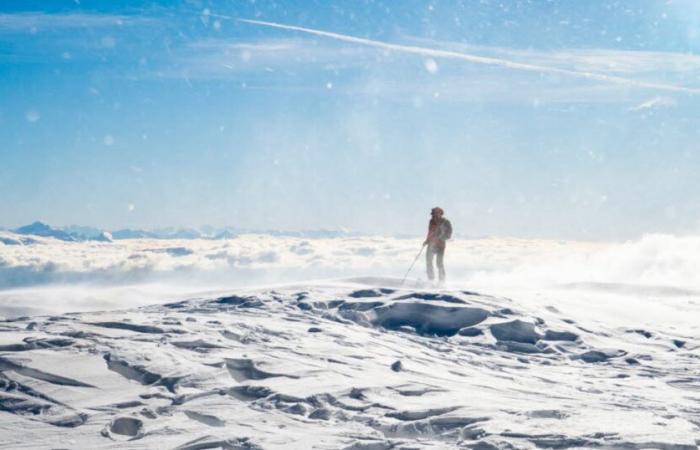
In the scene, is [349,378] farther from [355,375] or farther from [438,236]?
[438,236]

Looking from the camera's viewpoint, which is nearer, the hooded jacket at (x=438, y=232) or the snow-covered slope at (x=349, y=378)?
the snow-covered slope at (x=349, y=378)

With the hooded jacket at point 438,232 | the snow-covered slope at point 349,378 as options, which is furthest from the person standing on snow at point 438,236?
the snow-covered slope at point 349,378

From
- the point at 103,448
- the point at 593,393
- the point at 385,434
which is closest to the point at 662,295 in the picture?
the point at 593,393

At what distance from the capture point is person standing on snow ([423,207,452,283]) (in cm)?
1900

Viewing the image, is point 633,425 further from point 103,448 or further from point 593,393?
point 103,448

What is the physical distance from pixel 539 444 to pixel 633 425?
51.2 inches

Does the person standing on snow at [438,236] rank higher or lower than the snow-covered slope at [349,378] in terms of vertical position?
higher

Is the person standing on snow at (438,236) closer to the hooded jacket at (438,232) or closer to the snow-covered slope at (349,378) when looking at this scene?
the hooded jacket at (438,232)

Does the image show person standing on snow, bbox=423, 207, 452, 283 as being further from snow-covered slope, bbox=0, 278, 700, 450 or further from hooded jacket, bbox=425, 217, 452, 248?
snow-covered slope, bbox=0, 278, 700, 450

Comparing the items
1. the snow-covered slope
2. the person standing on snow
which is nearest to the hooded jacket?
the person standing on snow

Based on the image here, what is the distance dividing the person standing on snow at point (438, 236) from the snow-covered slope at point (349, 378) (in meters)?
4.80

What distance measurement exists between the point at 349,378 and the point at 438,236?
11.2 m

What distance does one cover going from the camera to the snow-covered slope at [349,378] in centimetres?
631

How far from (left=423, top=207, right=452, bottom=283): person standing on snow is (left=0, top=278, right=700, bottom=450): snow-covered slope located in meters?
4.80
